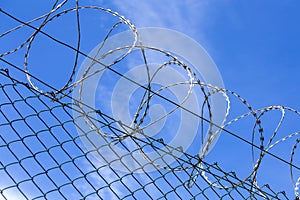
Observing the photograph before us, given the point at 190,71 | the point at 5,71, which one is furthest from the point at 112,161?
the point at 190,71

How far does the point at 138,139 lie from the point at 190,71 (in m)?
1.14

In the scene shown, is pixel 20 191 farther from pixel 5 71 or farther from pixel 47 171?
pixel 5 71

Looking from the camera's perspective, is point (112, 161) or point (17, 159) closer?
point (17, 159)

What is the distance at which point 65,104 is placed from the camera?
3.58 metres

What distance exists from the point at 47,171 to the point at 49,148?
0.16 metres

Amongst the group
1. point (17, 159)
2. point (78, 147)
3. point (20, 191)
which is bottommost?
point (20, 191)

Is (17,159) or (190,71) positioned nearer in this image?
(17,159)

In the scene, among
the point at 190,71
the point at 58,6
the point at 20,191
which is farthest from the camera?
the point at 190,71

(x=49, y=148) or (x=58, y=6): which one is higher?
(x=58, y=6)

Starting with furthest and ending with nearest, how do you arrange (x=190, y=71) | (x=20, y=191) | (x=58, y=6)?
(x=190, y=71), (x=58, y=6), (x=20, y=191)

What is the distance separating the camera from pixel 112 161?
11.9ft

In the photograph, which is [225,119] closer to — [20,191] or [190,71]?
[190,71]

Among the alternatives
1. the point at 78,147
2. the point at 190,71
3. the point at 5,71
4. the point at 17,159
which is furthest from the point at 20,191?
the point at 190,71

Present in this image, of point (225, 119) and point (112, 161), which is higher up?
point (225, 119)
